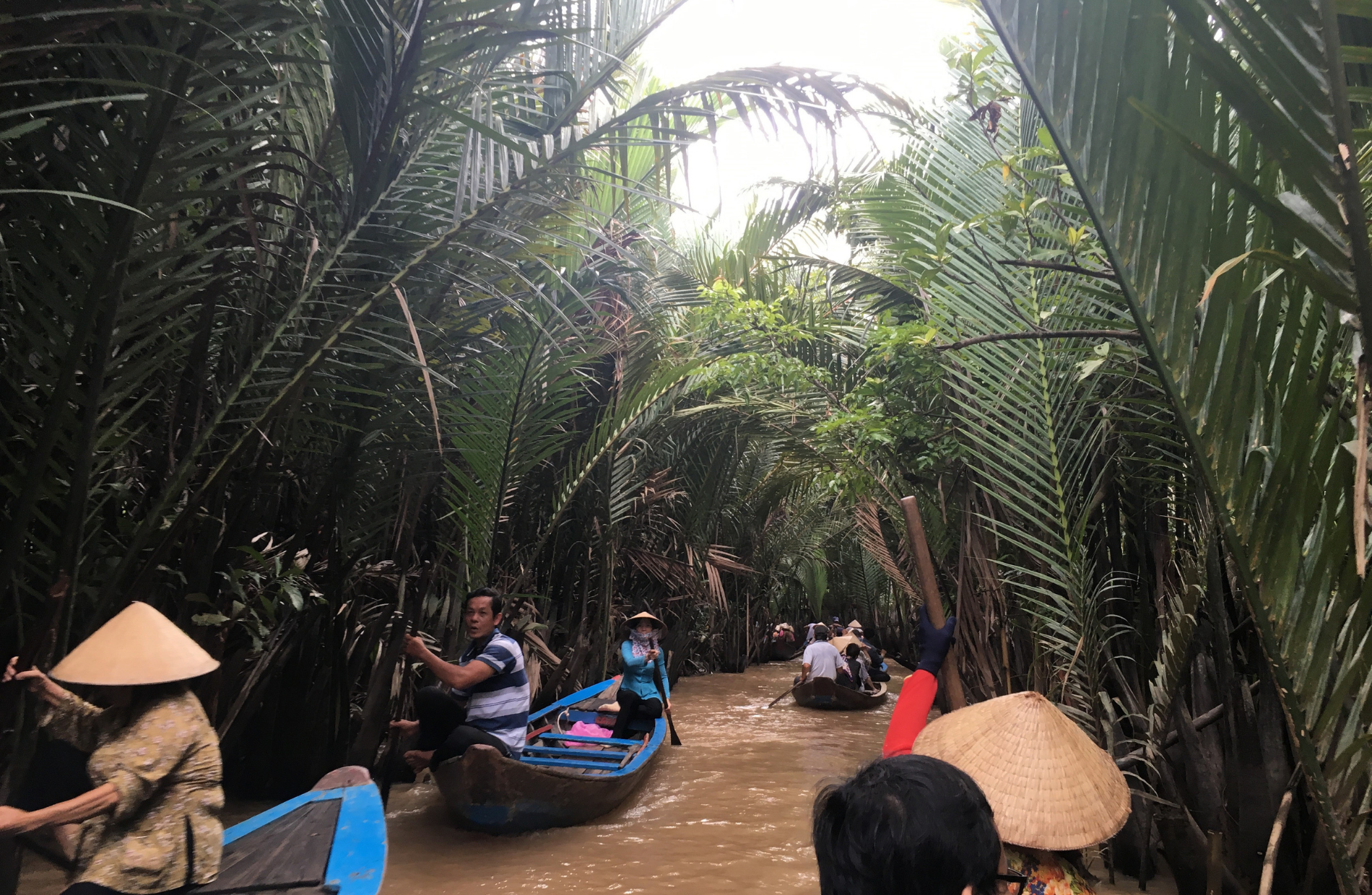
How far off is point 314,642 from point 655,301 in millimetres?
4192

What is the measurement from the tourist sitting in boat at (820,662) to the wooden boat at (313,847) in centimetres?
818


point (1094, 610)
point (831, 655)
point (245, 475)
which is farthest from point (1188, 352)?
point (831, 655)

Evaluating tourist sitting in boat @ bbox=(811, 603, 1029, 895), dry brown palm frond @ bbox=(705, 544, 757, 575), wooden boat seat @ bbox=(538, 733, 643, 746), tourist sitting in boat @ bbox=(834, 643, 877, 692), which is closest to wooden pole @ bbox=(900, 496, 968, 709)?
tourist sitting in boat @ bbox=(811, 603, 1029, 895)

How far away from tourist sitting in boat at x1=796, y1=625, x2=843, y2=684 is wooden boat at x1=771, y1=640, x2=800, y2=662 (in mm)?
7694

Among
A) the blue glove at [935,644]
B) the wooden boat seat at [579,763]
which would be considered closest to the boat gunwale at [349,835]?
the blue glove at [935,644]

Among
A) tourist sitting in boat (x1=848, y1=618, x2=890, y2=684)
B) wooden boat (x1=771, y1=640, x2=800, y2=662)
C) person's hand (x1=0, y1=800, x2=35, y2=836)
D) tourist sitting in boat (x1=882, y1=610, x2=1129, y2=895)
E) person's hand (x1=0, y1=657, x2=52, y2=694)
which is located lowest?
wooden boat (x1=771, y1=640, x2=800, y2=662)

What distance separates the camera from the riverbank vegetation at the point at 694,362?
1.36 m

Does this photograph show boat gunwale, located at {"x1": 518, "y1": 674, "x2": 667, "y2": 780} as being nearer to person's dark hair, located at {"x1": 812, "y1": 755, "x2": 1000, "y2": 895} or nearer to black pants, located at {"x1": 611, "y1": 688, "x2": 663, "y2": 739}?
black pants, located at {"x1": 611, "y1": 688, "x2": 663, "y2": 739}

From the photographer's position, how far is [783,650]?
19.3 m

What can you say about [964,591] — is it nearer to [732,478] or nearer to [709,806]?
[709,806]

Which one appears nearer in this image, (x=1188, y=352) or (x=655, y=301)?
(x=1188, y=352)

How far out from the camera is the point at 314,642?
5047mm

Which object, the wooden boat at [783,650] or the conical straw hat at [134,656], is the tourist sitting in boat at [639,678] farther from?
the wooden boat at [783,650]

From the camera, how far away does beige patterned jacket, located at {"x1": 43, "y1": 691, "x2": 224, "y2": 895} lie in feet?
7.75
